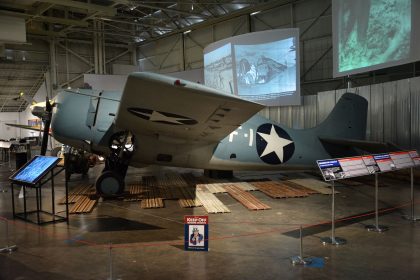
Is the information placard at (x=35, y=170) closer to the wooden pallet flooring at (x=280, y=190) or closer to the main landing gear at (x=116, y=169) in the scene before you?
the main landing gear at (x=116, y=169)

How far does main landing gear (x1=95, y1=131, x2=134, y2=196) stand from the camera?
26.5ft

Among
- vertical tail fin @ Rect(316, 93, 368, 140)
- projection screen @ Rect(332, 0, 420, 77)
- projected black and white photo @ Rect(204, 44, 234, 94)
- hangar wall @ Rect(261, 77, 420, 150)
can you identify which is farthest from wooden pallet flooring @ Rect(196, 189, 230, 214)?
projected black and white photo @ Rect(204, 44, 234, 94)

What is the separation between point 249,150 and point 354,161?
3988 mm

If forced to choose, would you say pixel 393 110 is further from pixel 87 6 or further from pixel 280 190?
pixel 87 6

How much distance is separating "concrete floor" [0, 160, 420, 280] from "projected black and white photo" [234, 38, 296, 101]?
746cm

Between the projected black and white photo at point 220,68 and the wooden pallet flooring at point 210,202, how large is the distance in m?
7.27

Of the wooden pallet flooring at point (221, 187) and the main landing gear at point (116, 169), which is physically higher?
the main landing gear at point (116, 169)

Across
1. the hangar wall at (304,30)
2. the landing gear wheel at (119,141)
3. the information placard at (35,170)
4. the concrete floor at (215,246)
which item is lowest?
the concrete floor at (215,246)

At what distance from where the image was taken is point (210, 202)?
7590 millimetres

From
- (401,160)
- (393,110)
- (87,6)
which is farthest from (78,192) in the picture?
(87,6)

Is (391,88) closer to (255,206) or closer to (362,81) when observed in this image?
(362,81)

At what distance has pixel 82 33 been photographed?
86.3ft

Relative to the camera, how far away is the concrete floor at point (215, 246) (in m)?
3.93

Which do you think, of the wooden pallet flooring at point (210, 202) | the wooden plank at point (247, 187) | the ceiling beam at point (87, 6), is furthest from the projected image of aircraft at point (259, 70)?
the ceiling beam at point (87, 6)
